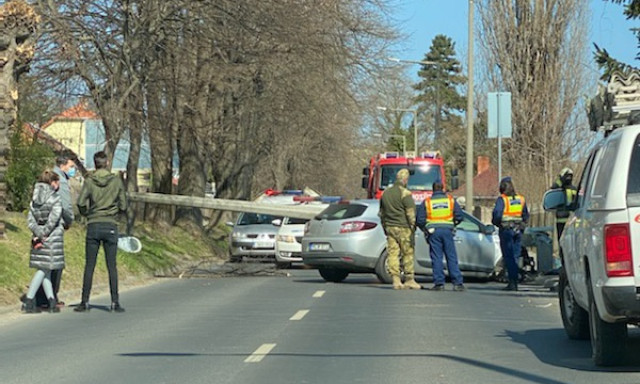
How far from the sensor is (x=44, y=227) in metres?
15.4

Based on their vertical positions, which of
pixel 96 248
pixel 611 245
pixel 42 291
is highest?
pixel 611 245

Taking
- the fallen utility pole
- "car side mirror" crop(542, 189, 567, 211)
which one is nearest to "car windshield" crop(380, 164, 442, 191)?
the fallen utility pole

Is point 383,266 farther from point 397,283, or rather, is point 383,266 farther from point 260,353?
point 260,353

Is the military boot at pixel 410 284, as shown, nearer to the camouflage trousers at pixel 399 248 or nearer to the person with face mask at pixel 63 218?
the camouflage trousers at pixel 399 248

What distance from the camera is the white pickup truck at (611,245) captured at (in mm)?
8883

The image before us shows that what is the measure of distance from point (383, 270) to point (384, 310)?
18.3 feet

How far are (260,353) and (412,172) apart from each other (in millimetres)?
21963

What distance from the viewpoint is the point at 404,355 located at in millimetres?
10977

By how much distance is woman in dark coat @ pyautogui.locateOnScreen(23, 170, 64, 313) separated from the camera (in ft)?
50.4

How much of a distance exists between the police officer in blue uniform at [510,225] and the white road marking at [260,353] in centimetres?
833

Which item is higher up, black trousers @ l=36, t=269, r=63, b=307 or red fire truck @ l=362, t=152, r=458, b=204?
red fire truck @ l=362, t=152, r=458, b=204

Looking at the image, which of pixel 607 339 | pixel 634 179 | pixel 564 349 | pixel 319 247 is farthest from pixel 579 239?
pixel 319 247

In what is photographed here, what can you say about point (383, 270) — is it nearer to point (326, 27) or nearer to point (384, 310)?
point (384, 310)

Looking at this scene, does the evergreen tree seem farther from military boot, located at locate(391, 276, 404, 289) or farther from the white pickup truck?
the white pickup truck
